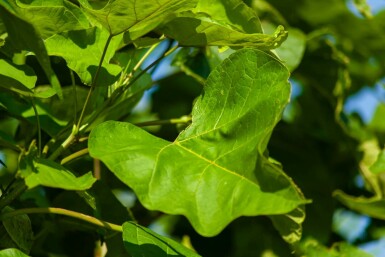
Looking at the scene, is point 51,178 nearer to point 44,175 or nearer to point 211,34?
point 44,175

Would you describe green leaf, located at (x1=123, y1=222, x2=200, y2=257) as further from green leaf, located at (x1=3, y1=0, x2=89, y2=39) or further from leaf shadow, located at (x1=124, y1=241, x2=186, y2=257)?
green leaf, located at (x1=3, y1=0, x2=89, y2=39)

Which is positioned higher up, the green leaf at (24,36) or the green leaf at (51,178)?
the green leaf at (24,36)

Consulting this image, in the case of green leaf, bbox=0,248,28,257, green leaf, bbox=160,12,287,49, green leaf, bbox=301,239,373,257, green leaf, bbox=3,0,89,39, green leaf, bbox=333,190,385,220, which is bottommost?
green leaf, bbox=301,239,373,257

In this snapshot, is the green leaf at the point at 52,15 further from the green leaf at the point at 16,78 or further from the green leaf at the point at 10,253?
the green leaf at the point at 10,253

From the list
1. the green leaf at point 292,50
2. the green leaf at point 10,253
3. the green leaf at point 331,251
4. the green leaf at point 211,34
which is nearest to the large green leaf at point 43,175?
the green leaf at point 10,253

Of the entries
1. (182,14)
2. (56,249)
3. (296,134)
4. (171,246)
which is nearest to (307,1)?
(296,134)

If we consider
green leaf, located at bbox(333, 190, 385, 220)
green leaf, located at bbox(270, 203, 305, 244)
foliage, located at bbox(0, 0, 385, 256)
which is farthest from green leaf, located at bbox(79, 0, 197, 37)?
green leaf, located at bbox(333, 190, 385, 220)

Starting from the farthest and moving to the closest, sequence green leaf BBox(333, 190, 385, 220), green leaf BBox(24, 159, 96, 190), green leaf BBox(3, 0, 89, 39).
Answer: green leaf BBox(333, 190, 385, 220) → green leaf BBox(3, 0, 89, 39) → green leaf BBox(24, 159, 96, 190)

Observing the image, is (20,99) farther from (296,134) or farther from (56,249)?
(296,134)
